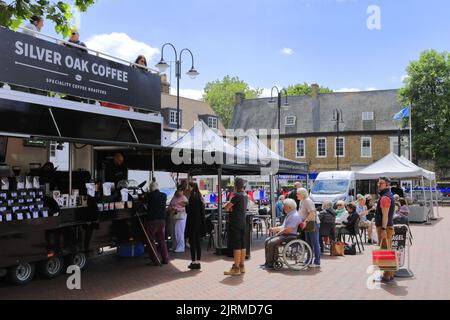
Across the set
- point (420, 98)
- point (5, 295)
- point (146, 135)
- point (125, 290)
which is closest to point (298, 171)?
point (146, 135)

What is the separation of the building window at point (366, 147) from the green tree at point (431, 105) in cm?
431

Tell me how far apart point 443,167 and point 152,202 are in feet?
127

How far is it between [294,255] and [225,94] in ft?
211

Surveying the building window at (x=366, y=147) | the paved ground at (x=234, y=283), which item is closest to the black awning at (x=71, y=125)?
the paved ground at (x=234, y=283)

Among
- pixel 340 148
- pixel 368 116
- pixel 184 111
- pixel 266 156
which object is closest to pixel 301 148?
pixel 340 148

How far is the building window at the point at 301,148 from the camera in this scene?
4811cm

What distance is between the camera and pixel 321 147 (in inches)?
1864

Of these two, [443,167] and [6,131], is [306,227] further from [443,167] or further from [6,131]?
[443,167]

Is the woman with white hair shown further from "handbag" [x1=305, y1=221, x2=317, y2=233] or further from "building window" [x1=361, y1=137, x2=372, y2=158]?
"building window" [x1=361, y1=137, x2=372, y2=158]

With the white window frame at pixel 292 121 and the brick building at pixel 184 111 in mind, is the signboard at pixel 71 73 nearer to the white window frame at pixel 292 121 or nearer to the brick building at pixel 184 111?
the brick building at pixel 184 111

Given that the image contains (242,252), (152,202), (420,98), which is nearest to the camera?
(242,252)

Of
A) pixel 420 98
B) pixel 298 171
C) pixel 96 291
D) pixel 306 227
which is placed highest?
pixel 420 98

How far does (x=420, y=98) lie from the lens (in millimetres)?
42625

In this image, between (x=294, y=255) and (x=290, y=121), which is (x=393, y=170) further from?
(x=290, y=121)
